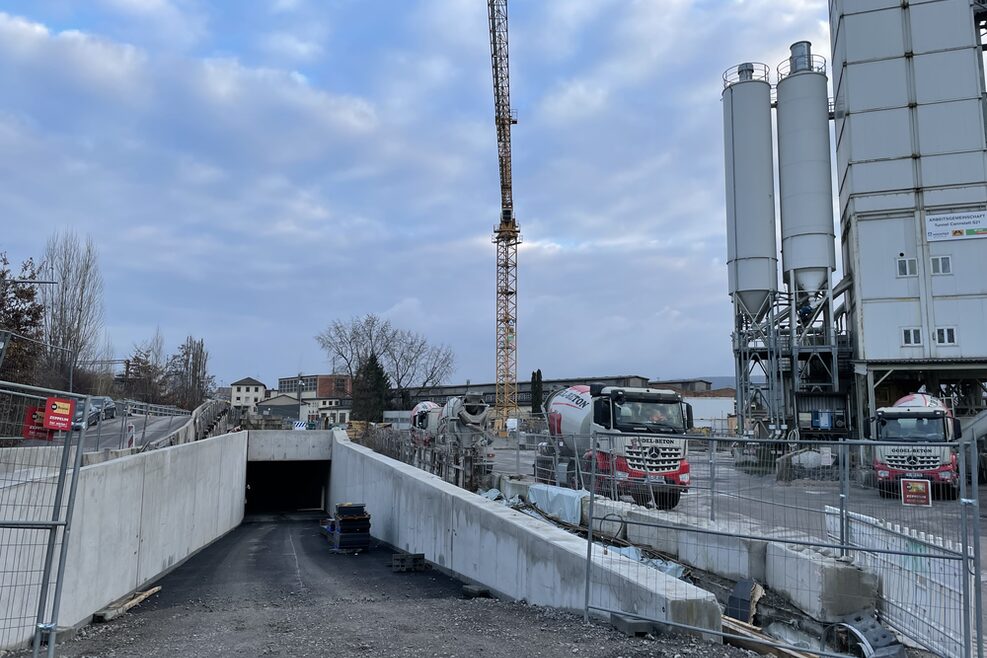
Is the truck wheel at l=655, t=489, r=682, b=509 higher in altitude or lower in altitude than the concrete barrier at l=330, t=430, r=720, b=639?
higher

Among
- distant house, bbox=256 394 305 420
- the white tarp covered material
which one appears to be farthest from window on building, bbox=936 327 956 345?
distant house, bbox=256 394 305 420

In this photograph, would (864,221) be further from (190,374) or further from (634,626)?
(190,374)

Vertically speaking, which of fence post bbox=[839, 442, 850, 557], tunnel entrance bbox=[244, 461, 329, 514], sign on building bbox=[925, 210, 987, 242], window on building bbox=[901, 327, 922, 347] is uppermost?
sign on building bbox=[925, 210, 987, 242]

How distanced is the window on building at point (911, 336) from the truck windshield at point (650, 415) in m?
20.7

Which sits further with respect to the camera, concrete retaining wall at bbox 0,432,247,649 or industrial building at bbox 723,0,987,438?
industrial building at bbox 723,0,987,438

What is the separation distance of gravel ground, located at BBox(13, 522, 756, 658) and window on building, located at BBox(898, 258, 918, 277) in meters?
29.9

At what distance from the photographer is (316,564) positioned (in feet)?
53.2

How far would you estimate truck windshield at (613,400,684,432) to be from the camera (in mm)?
17672

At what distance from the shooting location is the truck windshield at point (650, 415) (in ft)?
58.0

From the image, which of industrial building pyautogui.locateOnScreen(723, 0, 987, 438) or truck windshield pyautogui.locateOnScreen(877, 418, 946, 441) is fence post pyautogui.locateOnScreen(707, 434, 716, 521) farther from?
industrial building pyautogui.locateOnScreen(723, 0, 987, 438)

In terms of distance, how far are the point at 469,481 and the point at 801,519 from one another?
13.2m

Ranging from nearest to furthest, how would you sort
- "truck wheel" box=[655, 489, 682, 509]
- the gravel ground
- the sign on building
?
the gravel ground → "truck wheel" box=[655, 489, 682, 509] → the sign on building

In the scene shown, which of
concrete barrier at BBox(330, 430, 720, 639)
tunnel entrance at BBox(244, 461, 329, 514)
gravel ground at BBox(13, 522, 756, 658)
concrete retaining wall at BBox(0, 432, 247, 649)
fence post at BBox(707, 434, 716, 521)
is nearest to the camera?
gravel ground at BBox(13, 522, 756, 658)

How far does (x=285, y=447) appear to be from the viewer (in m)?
33.4
